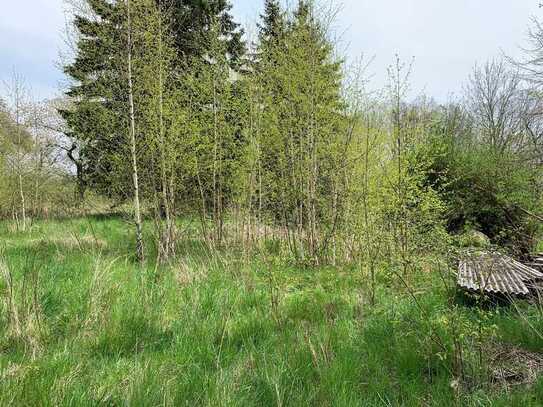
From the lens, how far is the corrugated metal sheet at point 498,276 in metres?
3.61

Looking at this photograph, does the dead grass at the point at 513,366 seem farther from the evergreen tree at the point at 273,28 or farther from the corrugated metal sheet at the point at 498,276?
the evergreen tree at the point at 273,28

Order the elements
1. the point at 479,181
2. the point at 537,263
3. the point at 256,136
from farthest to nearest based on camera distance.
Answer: the point at 479,181
the point at 256,136
the point at 537,263

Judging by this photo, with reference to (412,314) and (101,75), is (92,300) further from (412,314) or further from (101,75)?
(101,75)

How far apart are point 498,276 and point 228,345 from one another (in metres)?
3.09

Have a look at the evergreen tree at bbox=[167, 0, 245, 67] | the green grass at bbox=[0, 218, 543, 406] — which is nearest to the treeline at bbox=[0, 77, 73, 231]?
the evergreen tree at bbox=[167, 0, 245, 67]

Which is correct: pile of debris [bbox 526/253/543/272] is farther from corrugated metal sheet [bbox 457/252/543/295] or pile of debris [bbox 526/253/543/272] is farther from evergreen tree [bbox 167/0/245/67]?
evergreen tree [bbox 167/0/245/67]

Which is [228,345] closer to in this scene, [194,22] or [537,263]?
[537,263]

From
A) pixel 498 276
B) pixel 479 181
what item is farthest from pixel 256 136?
pixel 479 181

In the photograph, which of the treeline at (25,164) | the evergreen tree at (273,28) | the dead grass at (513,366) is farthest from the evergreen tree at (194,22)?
the dead grass at (513,366)

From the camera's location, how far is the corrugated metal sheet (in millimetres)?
3610

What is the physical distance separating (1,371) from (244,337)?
5.51ft

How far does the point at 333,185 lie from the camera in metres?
7.86

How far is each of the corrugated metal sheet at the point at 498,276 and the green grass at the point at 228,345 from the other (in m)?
0.21

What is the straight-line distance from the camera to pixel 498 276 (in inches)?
168
